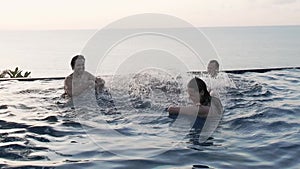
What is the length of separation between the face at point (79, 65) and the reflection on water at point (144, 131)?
2.19ft

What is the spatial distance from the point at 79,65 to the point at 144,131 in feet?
9.19

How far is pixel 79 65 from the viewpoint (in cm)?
798

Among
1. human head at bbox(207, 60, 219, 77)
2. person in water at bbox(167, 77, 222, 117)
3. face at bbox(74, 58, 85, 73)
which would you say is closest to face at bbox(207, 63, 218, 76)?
human head at bbox(207, 60, 219, 77)

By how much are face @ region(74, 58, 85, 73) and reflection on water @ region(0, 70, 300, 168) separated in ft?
2.19

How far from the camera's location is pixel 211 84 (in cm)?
918

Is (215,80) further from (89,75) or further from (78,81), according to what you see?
(78,81)

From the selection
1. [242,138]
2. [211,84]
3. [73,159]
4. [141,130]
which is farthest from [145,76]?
[73,159]

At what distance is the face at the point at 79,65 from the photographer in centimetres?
794

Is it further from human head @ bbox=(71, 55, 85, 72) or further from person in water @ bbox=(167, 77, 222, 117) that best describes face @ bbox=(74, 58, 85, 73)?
person in water @ bbox=(167, 77, 222, 117)

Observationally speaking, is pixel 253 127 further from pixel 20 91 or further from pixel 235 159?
→ pixel 20 91

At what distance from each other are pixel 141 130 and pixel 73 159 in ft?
4.97

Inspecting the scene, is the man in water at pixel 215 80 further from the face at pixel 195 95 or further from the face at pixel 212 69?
the face at pixel 195 95

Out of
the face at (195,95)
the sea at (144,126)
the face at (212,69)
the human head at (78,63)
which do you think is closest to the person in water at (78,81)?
the human head at (78,63)

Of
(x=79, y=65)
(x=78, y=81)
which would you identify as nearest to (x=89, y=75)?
(x=78, y=81)
